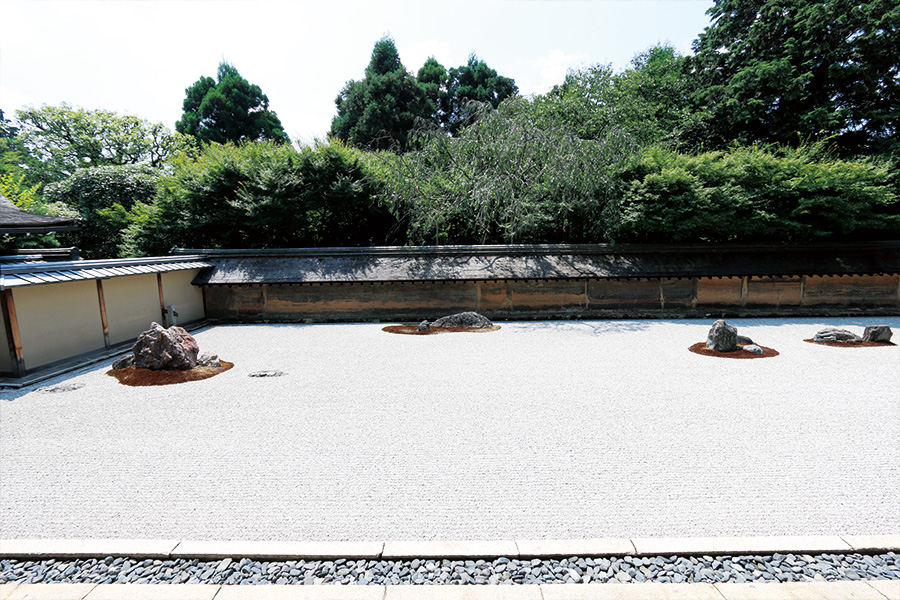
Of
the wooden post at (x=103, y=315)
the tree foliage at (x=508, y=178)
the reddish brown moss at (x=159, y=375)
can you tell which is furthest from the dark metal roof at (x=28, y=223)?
the tree foliage at (x=508, y=178)

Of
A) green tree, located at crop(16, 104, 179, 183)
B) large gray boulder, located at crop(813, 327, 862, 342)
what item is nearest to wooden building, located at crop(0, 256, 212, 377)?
large gray boulder, located at crop(813, 327, 862, 342)

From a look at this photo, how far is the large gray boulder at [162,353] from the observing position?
22.1ft

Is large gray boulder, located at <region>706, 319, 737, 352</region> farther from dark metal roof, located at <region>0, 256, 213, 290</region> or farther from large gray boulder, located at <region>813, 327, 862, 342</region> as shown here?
dark metal roof, located at <region>0, 256, 213, 290</region>

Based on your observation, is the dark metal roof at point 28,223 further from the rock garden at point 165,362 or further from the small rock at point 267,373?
the small rock at point 267,373

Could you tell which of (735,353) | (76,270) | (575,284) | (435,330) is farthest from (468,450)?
(76,270)

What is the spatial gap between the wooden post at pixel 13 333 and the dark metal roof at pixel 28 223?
1871 millimetres

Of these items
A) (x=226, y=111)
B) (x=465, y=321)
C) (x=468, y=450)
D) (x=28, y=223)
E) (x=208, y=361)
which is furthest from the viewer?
(x=226, y=111)

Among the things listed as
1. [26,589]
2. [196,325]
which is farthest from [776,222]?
[196,325]

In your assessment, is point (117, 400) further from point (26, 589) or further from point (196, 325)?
point (196, 325)

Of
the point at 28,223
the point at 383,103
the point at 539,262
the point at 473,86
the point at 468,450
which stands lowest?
the point at 468,450

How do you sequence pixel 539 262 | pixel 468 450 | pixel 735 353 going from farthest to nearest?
pixel 539 262 → pixel 735 353 → pixel 468 450

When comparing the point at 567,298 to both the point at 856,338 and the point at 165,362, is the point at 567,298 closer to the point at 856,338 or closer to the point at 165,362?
the point at 856,338

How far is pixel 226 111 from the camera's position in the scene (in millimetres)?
25828

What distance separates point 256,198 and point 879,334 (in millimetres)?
15246
